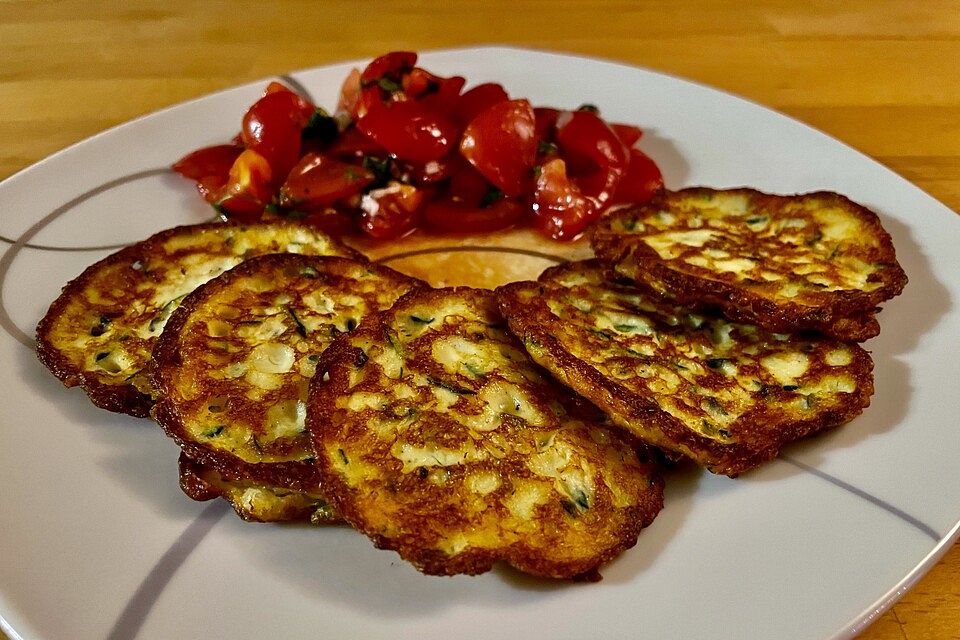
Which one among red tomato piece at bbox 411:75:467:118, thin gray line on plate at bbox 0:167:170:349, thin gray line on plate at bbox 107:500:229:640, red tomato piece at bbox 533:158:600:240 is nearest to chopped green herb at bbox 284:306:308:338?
thin gray line on plate at bbox 107:500:229:640

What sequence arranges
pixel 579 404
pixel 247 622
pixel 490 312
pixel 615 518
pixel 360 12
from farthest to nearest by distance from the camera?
1. pixel 360 12
2. pixel 490 312
3. pixel 579 404
4. pixel 615 518
5. pixel 247 622

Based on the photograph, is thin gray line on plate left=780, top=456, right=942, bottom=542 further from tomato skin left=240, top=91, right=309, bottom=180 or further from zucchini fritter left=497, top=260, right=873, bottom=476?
tomato skin left=240, top=91, right=309, bottom=180

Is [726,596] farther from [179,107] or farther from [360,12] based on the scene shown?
[360,12]

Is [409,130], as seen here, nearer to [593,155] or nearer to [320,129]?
[320,129]

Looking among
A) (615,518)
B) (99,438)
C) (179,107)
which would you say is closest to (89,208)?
(179,107)

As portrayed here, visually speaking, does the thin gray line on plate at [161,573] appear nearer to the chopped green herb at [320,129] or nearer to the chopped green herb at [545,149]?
the chopped green herb at [320,129]

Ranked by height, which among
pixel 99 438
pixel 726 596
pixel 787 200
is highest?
pixel 787 200
